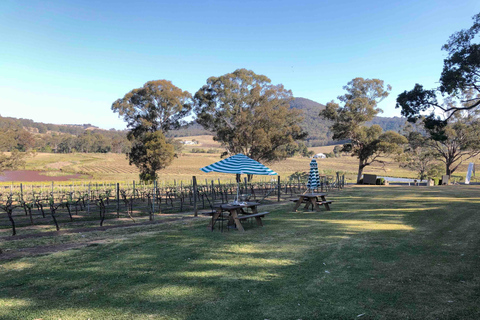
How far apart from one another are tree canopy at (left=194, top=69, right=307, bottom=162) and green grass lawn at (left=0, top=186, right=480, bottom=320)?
26.4 meters

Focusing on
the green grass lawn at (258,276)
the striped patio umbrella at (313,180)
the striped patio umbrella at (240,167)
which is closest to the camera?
the green grass lawn at (258,276)

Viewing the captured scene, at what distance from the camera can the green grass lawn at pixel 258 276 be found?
380 centimetres

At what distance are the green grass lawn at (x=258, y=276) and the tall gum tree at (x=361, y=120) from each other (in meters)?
26.6

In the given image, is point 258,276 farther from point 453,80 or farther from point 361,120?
point 361,120

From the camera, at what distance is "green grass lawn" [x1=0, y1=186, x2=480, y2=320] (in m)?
3.80

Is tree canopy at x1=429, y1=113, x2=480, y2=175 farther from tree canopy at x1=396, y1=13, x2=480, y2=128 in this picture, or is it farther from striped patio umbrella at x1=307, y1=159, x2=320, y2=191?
striped patio umbrella at x1=307, y1=159, x2=320, y2=191

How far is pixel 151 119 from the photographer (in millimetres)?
37688

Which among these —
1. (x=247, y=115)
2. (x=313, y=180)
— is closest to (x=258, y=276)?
(x=313, y=180)

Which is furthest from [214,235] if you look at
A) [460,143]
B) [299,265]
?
[460,143]

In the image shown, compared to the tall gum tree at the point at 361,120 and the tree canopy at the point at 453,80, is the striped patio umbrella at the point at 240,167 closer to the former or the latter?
the tree canopy at the point at 453,80

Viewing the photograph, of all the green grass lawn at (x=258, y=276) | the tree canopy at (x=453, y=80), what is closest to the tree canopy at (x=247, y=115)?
the tree canopy at (x=453, y=80)

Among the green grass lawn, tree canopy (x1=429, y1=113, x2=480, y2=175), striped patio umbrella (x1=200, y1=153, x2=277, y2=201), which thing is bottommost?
the green grass lawn

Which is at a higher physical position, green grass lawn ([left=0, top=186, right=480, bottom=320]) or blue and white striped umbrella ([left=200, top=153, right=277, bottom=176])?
blue and white striped umbrella ([left=200, top=153, right=277, bottom=176])

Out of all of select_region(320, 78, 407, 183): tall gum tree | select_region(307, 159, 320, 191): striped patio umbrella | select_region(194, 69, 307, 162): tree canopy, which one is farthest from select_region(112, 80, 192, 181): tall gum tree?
select_region(307, 159, 320, 191): striped patio umbrella
